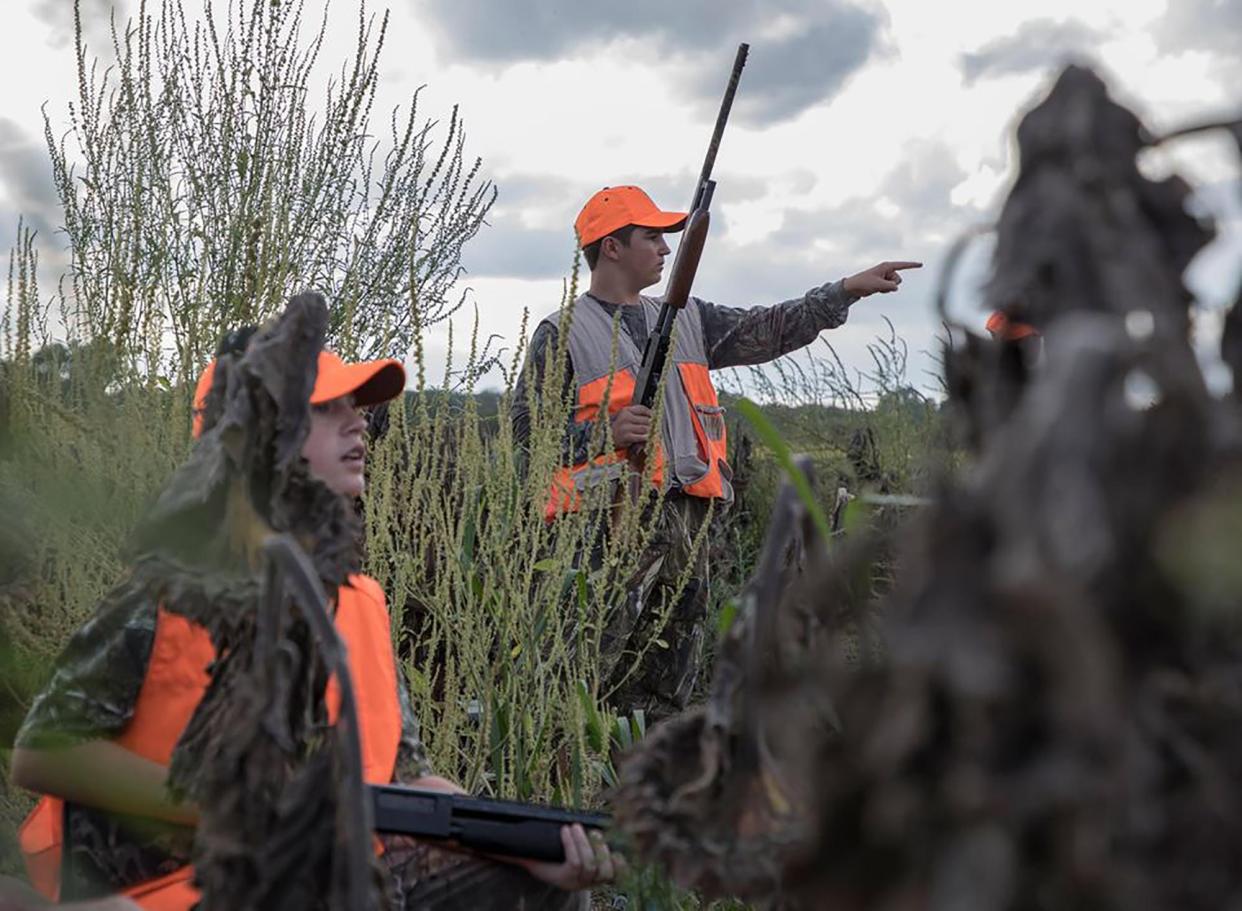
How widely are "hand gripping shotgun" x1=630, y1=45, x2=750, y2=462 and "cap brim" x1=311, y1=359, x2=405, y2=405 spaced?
7.21 feet

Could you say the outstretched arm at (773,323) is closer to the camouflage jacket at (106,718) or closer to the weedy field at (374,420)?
the weedy field at (374,420)

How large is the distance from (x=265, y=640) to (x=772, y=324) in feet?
15.1

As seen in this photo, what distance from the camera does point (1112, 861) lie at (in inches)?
18.5

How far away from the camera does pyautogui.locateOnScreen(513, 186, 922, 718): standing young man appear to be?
486 centimetres

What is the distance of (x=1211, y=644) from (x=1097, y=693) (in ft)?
0.42

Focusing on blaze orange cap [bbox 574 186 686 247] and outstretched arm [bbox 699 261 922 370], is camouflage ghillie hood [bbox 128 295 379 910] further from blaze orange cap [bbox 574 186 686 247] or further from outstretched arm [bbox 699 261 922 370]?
outstretched arm [bbox 699 261 922 370]

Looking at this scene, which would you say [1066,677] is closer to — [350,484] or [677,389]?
[350,484]

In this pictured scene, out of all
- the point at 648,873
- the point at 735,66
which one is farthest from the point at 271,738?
the point at 735,66

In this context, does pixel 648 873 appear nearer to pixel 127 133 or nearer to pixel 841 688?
pixel 841 688

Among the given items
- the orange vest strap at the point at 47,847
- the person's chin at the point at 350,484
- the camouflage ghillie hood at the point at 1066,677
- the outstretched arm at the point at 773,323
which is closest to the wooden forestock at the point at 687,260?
the outstretched arm at the point at 773,323

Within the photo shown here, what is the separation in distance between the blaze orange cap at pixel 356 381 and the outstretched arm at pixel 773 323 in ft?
10.1

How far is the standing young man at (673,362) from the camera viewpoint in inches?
A: 191

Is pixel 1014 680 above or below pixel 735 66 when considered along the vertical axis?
below

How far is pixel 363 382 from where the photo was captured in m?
2.23
